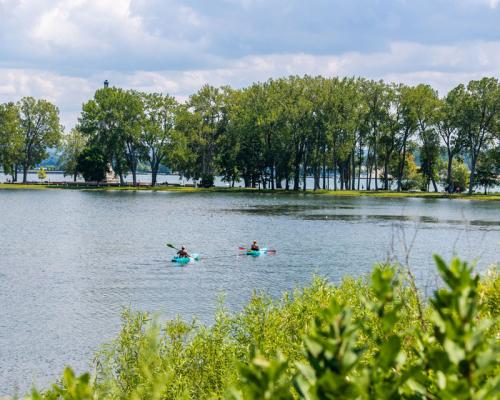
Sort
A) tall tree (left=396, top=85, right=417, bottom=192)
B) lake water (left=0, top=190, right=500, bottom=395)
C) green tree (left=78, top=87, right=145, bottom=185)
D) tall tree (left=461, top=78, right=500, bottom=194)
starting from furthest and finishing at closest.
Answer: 1. green tree (left=78, top=87, right=145, bottom=185)
2. tall tree (left=396, top=85, right=417, bottom=192)
3. tall tree (left=461, top=78, right=500, bottom=194)
4. lake water (left=0, top=190, right=500, bottom=395)

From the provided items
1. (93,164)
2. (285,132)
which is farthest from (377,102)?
(93,164)

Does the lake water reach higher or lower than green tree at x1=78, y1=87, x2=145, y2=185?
lower

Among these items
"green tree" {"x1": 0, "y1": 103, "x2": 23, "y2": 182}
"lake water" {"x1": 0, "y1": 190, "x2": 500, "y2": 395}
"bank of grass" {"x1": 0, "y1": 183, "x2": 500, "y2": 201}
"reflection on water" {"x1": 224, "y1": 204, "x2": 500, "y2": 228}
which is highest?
"green tree" {"x1": 0, "y1": 103, "x2": 23, "y2": 182}

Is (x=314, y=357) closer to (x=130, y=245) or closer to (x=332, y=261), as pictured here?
(x=332, y=261)

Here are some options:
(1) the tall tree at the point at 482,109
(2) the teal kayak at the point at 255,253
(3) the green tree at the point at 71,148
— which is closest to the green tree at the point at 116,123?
(3) the green tree at the point at 71,148

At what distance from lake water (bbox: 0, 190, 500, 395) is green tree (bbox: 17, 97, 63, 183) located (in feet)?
232

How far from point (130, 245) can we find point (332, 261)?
61.7ft

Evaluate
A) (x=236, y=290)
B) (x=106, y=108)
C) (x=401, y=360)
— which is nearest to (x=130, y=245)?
(x=236, y=290)

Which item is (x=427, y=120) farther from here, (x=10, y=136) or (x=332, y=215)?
(x=10, y=136)

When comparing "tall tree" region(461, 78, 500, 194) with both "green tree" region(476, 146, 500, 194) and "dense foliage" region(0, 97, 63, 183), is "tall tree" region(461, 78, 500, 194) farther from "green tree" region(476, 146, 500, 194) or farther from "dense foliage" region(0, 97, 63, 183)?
"dense foliage" region(0, 97, 63, 183)

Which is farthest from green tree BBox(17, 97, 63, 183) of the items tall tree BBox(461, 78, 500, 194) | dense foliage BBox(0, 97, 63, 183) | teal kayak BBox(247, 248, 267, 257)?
teal kayak BBox(247, 248, 267, 257)

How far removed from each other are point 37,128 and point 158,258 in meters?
131

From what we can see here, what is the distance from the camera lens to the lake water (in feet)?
94.1

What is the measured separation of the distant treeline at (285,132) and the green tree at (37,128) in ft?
0.80
